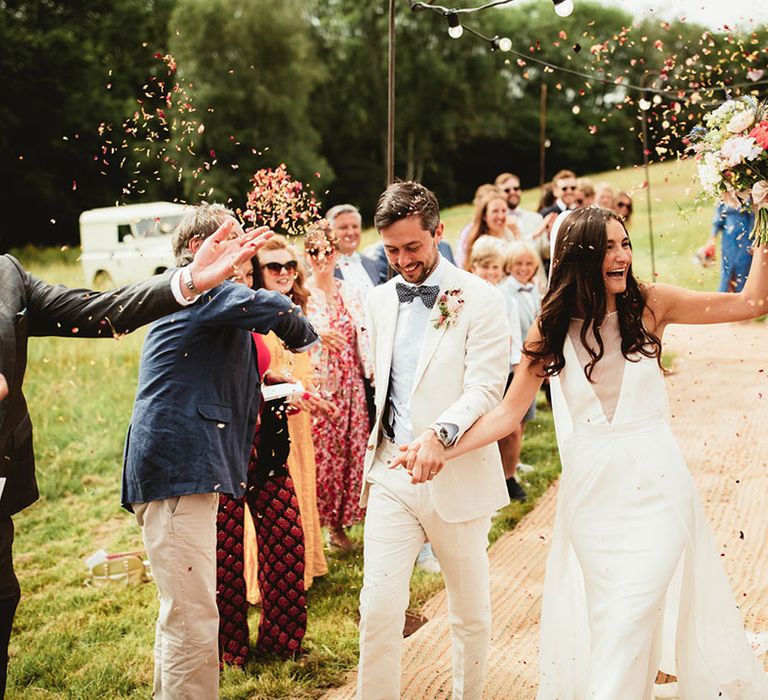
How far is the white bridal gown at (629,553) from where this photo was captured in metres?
3.17

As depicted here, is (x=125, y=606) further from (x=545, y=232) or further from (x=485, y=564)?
(x=545, y=232)

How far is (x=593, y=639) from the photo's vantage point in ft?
10.7

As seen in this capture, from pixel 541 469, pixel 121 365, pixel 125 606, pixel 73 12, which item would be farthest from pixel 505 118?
pixel 125 606

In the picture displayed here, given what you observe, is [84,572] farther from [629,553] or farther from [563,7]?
[563,7]

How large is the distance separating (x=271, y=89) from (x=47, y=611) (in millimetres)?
28495

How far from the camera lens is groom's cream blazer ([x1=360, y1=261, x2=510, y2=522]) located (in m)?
3.60

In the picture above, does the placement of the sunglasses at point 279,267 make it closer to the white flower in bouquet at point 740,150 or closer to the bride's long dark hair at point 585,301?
the bride's long dark hair at point 585,301

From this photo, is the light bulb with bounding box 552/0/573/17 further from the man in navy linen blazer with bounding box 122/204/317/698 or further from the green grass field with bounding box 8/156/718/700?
the man in navy linen blazer with bounding box 122/204/317/698

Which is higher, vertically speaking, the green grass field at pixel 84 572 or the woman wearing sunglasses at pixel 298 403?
the woman wearing sunglasses at pixel 298 403

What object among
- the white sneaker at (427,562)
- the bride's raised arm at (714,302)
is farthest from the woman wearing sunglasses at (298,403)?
the bride's raised arm at (714,302)

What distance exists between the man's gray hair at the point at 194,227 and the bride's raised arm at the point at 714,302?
1.70 metres

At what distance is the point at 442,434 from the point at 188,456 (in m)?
0.96

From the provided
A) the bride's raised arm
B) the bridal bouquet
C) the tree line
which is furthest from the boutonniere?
the tree line

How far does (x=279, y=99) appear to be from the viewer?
31.6 m
